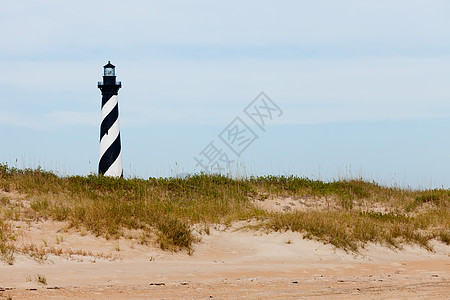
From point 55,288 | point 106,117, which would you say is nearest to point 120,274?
point 55,288

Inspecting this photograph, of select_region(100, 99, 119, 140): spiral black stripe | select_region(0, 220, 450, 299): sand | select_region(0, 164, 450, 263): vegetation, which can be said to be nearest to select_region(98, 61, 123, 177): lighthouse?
select_region(100, 99, 119, 140): spiral black stripe

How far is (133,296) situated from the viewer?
7129mm

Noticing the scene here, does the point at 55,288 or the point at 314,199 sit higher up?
the point at 314,199

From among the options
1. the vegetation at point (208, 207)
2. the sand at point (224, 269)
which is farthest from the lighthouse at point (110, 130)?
the sand at point (224, 269)

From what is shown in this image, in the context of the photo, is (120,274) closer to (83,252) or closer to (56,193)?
(83,252)

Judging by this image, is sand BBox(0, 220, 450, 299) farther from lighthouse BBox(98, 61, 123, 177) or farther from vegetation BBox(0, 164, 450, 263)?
lighthouse BBox(98, 61, 123, 177)

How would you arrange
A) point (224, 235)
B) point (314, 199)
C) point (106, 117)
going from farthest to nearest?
point (106, 117) < point (314, 199) < point (224, 235)

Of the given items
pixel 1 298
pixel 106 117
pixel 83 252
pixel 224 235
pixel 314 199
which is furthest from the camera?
pixel 106 117

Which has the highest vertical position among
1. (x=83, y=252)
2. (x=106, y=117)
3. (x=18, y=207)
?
(x=106, y=117)

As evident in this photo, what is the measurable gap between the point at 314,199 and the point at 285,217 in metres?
6.44

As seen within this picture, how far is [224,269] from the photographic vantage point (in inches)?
376

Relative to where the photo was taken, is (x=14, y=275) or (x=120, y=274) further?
(x=120, y=274)

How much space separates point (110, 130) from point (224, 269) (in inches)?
610

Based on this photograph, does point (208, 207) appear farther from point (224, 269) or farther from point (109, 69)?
point (109, 69)
